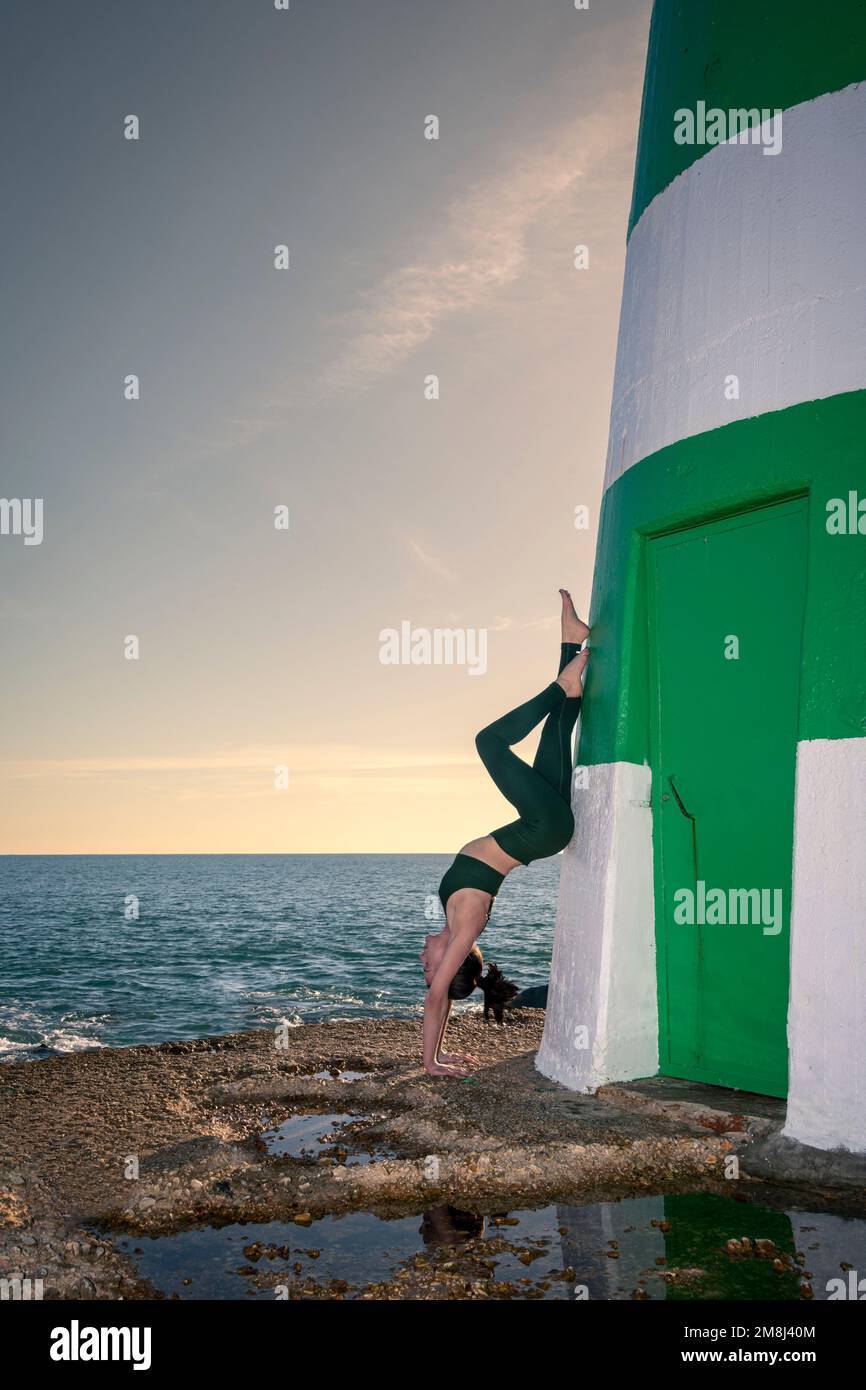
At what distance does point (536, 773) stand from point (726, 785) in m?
1.28

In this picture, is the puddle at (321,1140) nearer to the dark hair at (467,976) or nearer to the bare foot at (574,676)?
the dark hair at (467,976)

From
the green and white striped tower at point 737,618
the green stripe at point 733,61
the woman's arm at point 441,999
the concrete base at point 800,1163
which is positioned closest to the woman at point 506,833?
the woman's arm at point 441,999

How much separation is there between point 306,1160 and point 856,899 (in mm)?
3168

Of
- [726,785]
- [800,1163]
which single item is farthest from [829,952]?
[726,785]

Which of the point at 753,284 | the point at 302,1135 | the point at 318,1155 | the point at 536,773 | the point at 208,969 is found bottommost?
the point at 208,969

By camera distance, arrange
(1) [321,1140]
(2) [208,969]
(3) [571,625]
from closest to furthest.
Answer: (1) [321,1140]
(3) [571,625]
(2) [208,969]

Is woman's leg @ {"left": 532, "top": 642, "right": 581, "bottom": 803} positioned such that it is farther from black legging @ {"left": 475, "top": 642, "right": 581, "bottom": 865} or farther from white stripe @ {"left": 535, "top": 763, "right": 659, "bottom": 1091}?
white stripe @ {"left": 535, "top": 763, "right": 659, "bottom": 1091}

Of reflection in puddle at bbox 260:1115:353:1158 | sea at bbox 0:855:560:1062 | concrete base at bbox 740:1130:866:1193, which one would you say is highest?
concrete base at bbox 740:1130:866:1193

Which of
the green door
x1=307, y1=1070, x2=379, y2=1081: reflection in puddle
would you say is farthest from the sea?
the green door

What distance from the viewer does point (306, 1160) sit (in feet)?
16.1

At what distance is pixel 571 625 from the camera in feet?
22.2

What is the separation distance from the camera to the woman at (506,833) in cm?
625

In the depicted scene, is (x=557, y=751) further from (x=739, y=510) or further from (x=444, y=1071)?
(x=444, y=1071)

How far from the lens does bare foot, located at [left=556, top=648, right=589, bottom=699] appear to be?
660 centimetres
